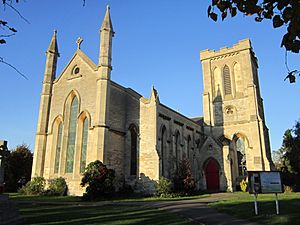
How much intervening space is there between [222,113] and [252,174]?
27613 millimetres

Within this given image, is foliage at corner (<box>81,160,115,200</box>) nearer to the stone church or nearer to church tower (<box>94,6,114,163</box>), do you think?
church tower (<box>94,6,114,163</box>)

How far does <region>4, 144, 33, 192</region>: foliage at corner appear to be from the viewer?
32.1 m

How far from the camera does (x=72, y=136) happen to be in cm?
2703

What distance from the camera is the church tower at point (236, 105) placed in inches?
1362

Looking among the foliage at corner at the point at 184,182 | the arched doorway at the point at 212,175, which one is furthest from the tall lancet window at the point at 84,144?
the arched doorway at the point at 212,175

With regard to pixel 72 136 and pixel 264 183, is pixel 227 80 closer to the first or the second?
pixel 72 136

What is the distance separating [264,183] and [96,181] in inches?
507

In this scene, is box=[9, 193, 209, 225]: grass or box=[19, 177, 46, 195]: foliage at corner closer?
box=[9, 193, 209, 225]: grass

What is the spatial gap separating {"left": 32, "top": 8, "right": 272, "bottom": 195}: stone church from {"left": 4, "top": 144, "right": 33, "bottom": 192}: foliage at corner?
24.7ft

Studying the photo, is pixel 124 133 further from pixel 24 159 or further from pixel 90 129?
pixel 24 159

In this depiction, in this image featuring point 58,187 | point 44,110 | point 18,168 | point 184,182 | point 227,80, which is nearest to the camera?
point 58,187

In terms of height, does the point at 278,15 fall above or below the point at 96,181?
above

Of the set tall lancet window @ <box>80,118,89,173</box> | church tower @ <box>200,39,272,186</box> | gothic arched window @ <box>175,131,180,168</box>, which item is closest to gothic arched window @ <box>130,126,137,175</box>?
tall lancet window @ <box>80,118,89,173</box>

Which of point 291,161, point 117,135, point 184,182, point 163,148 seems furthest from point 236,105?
point 117,135
